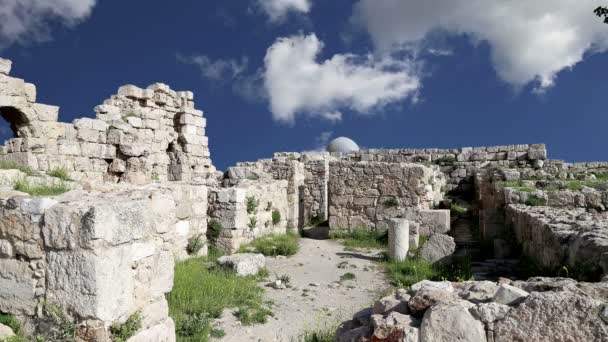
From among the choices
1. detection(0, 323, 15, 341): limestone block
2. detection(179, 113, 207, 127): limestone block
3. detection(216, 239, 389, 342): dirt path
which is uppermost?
detection(179, 113, 207, 127): limestone block

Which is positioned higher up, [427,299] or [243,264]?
[427,299]

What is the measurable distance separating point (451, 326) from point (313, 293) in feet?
14.8

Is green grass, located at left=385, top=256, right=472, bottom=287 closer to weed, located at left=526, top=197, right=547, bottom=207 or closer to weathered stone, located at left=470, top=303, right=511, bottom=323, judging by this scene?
weed, located at left=526, top=197, right=547, bottom=207

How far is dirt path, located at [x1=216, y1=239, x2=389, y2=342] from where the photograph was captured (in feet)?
17.3

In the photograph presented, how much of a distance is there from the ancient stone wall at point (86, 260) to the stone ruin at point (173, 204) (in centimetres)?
1

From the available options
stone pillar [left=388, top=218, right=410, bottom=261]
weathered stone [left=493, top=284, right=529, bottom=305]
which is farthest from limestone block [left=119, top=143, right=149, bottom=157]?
weathered stone [left=493, top=284, right=529, bottom=305]

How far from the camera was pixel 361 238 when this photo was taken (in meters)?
11.9

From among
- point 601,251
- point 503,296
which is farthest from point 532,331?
point 601,251

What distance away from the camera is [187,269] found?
23.1 feet

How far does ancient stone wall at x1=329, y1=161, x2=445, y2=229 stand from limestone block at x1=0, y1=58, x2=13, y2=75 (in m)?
8.52

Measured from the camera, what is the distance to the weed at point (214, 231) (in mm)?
9305

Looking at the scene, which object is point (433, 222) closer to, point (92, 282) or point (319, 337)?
point (319, 337)

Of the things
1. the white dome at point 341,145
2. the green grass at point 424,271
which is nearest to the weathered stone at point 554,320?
the green grass at point 424,271

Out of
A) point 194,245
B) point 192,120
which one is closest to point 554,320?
point 194,245
